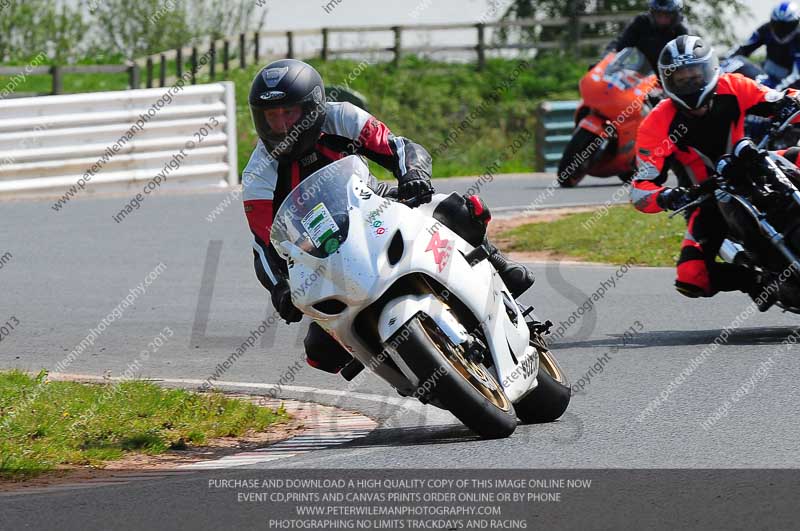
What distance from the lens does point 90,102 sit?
18844mm

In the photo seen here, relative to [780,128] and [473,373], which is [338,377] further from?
[780,128]

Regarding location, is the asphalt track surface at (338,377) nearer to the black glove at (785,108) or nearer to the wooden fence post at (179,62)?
the black glove at (785,108)

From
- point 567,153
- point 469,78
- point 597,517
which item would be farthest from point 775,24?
point 469,78

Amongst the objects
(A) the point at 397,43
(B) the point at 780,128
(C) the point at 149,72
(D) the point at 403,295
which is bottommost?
(C) the point at 149,72

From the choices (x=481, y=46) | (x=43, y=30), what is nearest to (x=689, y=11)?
(x=481, y=46)

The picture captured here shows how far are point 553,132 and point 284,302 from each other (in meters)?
16.6

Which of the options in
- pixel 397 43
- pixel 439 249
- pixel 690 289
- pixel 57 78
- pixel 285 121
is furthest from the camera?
pixel 397 43

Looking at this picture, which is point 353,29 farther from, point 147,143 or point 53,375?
point 53,375

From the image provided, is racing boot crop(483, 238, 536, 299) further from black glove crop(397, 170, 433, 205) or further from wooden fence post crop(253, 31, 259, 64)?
wooden fence post crop(253, 31, 259, 64)

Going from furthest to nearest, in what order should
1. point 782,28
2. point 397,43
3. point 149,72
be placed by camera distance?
point 397,43, point 149,72, point 782,28

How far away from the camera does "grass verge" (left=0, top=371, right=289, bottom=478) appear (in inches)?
258

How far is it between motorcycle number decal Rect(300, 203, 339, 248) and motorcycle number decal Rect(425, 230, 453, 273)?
0.42m

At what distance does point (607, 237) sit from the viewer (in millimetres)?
14148

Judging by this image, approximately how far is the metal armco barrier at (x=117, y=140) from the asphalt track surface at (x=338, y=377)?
1.62 meters
